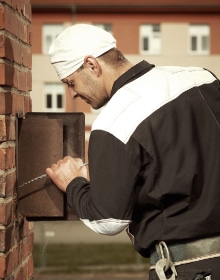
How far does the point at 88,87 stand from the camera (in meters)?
2.84

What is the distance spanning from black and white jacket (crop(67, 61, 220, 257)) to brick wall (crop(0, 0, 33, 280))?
1.41 ft

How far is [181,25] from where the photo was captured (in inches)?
1487

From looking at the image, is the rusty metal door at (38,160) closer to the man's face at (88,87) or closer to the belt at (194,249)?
the man's face at (88,87)

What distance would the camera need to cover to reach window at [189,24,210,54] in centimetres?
3841

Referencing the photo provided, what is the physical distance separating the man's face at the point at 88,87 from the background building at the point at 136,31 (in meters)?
32.1

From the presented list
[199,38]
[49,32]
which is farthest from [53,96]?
[199,38]

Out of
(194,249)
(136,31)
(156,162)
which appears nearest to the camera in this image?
(156,162)

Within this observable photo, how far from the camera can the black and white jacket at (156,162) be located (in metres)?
2.59

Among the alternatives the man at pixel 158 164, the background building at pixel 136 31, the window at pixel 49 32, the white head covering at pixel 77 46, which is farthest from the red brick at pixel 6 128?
the window at pixel 49 32

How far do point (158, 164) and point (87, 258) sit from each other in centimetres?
2221

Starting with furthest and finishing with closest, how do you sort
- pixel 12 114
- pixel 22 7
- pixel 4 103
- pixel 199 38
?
1. pixel 199 38
2. pixel 22 7
3. pixel 12 114
4. pixel 4 103

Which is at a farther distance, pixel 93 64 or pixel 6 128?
pixel 6 128

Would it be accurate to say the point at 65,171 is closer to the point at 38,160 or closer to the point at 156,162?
the point at 38,160

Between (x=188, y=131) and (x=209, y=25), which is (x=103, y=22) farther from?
(x=188, y=131)
